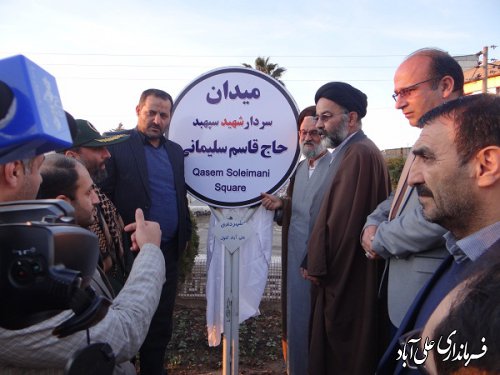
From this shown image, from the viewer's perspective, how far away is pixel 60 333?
717mm

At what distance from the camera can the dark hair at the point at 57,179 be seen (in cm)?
161

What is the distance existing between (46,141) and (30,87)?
0.09 m

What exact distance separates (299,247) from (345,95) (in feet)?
3.61

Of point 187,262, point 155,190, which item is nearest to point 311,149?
point 155,190

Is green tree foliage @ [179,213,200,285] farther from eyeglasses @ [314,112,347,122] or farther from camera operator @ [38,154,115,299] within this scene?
camera operator @ [38,154,115,299]

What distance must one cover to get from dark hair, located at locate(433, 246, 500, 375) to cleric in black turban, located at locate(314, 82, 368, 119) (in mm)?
2426

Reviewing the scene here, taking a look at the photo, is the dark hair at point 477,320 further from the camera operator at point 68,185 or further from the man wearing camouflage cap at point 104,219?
the man wearing camouflage cap at point 104,219

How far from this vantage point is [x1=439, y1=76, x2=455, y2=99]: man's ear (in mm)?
2139

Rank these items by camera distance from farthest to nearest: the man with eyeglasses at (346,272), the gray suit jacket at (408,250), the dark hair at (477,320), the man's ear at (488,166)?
1. the man with eyeglasses at (346,272)
2. the gray suit jacket at (408,250)
3. the man's ear at (488,166)
4. the dark hair at (477,320)

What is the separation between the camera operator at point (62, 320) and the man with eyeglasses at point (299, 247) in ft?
5.52

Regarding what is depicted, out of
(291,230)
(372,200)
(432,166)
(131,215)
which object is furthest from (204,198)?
(432,166)

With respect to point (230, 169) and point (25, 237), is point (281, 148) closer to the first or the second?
point (230, 169)

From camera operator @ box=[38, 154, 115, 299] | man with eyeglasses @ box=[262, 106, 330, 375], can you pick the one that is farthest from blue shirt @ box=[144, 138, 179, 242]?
camera operator @ box=[38, 154, 115, 299]

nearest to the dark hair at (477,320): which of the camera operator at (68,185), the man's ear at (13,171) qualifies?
the man's ear at (13,171)
